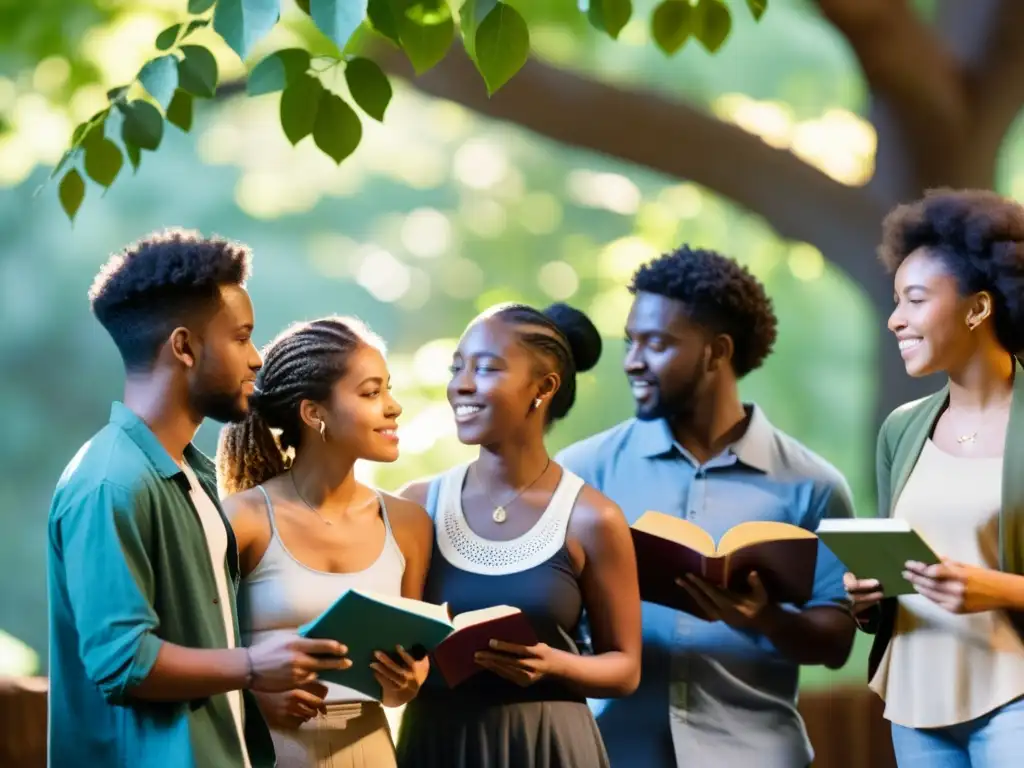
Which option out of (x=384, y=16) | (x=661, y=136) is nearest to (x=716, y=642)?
(x=384, y=16)

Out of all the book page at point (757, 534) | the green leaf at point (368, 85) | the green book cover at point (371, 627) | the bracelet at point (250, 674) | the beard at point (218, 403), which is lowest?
the bracelet at point (250, 674)

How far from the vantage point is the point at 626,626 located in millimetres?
3438

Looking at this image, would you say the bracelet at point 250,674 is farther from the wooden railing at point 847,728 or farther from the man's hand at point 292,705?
the wooden railing at point 847,728

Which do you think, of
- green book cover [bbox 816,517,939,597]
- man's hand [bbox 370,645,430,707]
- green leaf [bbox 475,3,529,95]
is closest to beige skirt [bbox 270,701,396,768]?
man's hand [bbox 370,645,430,707]

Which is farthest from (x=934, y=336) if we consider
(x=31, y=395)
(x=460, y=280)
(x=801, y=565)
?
(x=31, y=395)

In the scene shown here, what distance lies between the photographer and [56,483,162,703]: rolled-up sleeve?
2.72m

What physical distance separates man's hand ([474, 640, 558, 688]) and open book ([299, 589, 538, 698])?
0.02 metres

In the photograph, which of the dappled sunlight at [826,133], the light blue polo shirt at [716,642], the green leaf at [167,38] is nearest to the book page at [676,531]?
the light blue polo shirt at [716,642]

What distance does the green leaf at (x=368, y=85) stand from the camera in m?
3.10

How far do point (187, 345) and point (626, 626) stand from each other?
3.78ft

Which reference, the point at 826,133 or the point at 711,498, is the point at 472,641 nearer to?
the point at 711,498

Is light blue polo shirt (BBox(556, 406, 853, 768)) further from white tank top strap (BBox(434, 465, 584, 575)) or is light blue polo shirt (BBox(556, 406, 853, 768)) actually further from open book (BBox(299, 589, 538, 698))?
open book (BBox(299, 589, 538, 698))

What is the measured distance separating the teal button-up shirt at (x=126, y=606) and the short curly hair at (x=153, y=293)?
0.56ft

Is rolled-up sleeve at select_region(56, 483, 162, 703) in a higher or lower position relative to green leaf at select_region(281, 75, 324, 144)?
lower
